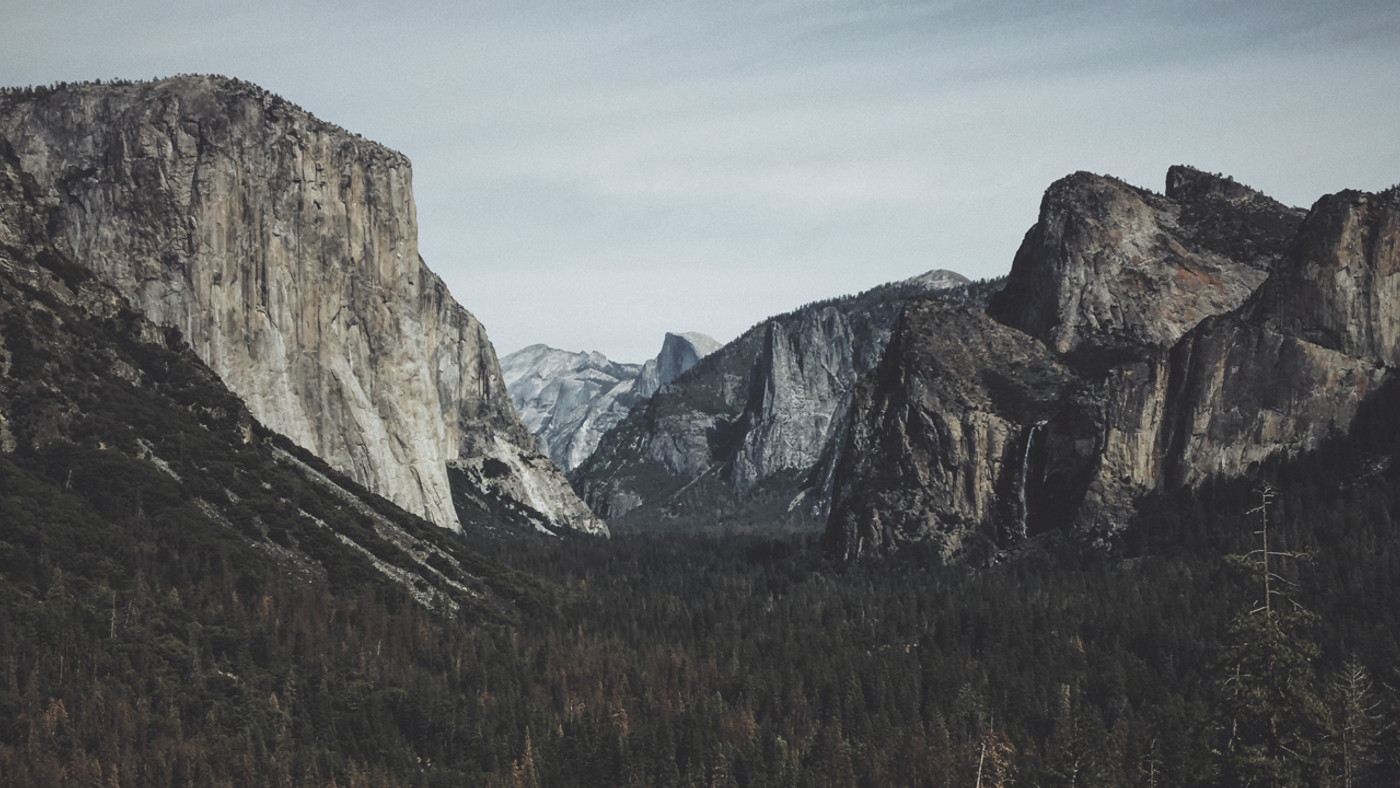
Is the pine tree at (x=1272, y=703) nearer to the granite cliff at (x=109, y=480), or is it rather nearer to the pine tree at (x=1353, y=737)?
the pine tree at (x=1353, y=737)

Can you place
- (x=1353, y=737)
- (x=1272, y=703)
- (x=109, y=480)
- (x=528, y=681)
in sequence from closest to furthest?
(x=1272, y=703), (x=1353, y=737), (x=528, y=681), (x=109, y=480)

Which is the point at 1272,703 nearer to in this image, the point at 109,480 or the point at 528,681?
the point at 528,681

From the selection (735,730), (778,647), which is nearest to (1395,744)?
(735,730)

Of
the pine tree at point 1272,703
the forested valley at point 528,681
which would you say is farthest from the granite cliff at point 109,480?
the pine tree at point 1272,703

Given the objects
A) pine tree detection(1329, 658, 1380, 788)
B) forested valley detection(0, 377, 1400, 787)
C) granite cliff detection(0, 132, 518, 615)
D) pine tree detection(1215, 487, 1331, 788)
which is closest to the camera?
pine tree detection(1215, 487, 1331, 788)

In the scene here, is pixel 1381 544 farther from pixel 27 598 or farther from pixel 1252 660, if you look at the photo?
pixel 27 598

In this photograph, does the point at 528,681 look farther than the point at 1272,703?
Yes

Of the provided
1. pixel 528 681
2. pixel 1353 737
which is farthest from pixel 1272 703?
pixel 528 681

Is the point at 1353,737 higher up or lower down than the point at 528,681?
higher up

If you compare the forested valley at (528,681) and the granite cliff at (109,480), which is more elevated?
the granite cliff at (109,480)

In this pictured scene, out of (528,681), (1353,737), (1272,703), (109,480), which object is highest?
(109,480)

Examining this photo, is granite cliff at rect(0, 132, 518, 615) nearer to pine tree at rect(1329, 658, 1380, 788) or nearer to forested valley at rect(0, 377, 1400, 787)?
forested valley at rect(0, 377, 1400, 787)

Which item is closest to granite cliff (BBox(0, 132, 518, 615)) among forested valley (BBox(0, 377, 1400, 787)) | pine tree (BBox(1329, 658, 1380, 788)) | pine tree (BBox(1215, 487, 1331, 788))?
forested valley (BBox(0, 377, 1400, 787))

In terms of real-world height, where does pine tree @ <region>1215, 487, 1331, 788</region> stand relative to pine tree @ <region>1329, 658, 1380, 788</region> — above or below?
above
